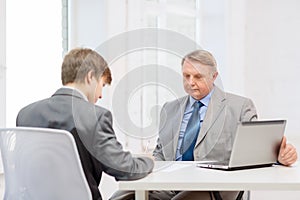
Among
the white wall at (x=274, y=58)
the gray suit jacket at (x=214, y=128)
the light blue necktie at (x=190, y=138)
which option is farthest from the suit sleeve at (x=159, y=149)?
the white wall at (x=274, y=58)

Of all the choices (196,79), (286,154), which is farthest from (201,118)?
(286,154)

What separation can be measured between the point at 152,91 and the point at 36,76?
697 mm

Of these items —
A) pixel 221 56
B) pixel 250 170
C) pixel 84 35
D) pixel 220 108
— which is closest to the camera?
pixel 250 170

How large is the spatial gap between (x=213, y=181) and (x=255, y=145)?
34 centimetres

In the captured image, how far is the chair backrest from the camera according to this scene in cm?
162

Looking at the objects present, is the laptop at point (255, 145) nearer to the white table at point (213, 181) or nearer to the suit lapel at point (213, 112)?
the white table at point (213, 181)

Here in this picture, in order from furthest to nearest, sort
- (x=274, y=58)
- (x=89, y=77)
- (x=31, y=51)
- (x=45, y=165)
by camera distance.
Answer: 1. (x=274, y=58)
2. (x=31, y=51)
3. (x=89, y=77)
4. (x=45, y=165)

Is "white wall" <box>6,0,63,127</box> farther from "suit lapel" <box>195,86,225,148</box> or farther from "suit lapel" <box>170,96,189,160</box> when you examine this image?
"suit lapel" <box>195,86,225,148</box>

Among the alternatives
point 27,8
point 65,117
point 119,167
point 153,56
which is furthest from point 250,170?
point 27,8

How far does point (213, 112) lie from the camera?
2576 mm

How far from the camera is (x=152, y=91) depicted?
9.44ft

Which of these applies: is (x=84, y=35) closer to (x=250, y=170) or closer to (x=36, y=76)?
(x=36, y=76)

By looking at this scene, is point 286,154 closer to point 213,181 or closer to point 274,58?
point 213,181

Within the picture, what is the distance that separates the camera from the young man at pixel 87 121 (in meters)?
1.72
